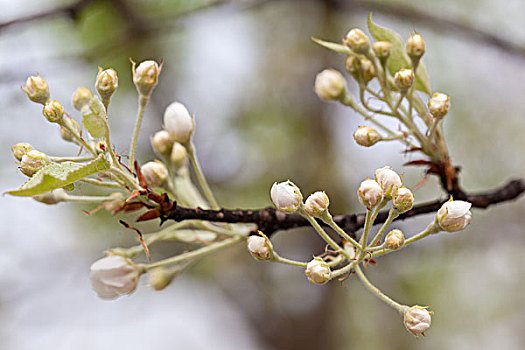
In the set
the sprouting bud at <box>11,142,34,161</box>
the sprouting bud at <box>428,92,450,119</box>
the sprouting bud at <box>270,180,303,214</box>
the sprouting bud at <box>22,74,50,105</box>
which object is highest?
the sprouting bud at <box>22,74,50,105</box>

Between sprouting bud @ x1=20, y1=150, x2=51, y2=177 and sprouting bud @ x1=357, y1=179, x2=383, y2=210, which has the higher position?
sprouting bud @ x1=20, y1=150, x2=51, y2=177

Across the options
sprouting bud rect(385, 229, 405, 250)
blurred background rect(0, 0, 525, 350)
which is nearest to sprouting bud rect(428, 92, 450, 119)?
sprouting bud rect(385, 229, 405, 250)

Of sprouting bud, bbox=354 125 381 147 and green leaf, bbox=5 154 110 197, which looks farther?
sprouting bud, bbox=354 125 381 147

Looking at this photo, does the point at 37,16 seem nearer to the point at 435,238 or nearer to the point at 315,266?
the point at 315,266

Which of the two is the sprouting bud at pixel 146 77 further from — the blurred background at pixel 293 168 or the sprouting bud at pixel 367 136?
the blurred background at pixel 293 168

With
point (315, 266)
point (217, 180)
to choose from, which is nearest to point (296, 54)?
point (217, 180)

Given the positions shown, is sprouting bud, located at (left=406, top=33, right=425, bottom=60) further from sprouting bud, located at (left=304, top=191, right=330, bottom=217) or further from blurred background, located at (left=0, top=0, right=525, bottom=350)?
blurred background, located at (left=0, top=0, right=525, bottom=350)
